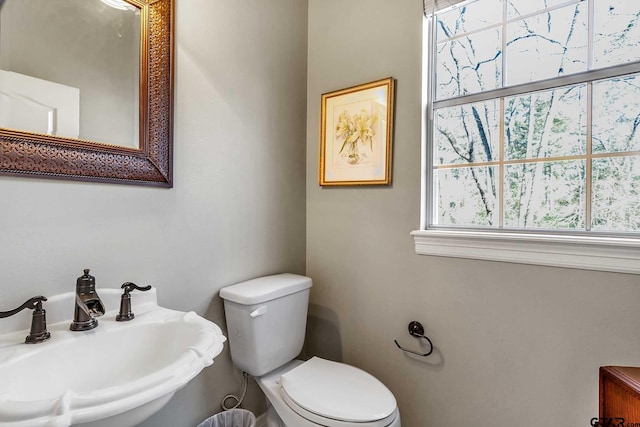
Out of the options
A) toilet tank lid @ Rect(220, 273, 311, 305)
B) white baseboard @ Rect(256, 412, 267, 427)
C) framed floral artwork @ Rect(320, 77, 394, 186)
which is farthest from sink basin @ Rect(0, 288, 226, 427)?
framed floral artwork @ Rect(320, 77, 394, 186)

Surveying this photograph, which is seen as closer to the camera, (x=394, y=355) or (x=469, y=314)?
(x=469, y=314)

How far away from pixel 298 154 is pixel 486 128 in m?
0.96

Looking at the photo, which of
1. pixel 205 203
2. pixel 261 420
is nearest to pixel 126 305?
pixel 205 203

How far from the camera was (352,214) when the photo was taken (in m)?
1.70

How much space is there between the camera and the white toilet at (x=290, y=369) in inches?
44.4

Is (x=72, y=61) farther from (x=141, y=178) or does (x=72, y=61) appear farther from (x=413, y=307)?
(x=413, y=307)

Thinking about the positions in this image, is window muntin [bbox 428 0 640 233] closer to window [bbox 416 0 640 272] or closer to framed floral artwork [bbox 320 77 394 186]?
window [bbox 416 0 640 272]

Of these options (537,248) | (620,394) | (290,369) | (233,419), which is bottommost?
(233,419)

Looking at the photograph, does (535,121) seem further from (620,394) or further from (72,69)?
(72,69)

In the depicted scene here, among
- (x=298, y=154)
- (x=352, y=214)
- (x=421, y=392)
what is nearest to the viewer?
(x=421, y=392)

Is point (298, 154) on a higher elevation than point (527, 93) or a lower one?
lower

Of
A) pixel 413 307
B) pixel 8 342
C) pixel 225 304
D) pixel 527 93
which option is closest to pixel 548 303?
pixel 413 307

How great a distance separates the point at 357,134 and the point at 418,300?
34.6 inches

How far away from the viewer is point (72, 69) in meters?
0.99
